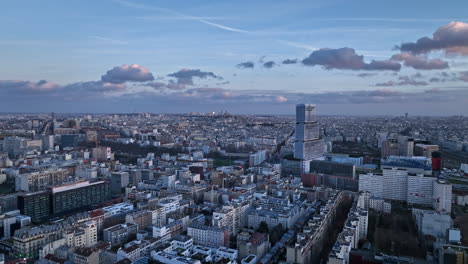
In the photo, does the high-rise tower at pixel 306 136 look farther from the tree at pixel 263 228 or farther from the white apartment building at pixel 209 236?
the white apartment building at pixel 209 236

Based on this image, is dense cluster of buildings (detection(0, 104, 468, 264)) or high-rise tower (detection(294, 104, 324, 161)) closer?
dense cluster of buildings (detection(0, 104, 468, 264))

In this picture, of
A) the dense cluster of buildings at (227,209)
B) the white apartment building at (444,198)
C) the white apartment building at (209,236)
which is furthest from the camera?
the white apartment building at (444,198)

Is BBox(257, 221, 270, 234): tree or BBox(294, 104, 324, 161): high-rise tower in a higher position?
BBox(294, 104, 324, 161): high-rise tower

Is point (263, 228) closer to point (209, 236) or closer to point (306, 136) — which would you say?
point (209, 236)

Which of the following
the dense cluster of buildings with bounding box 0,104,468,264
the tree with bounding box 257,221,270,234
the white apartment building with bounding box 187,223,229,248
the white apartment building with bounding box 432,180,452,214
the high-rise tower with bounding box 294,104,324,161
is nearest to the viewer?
the dense cluster of buildings with bounding box 0,104,468,264

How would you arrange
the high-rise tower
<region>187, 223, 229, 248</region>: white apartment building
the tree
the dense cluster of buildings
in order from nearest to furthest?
the dense cluster of buildings
<region>187, 223, 229, 248</region>: white apartment building
the tree
the high-rise tower

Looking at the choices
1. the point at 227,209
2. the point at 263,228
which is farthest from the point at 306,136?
the point at 263,228

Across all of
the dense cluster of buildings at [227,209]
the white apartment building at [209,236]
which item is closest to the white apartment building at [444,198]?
the dense cluster of buildings at [227,209]

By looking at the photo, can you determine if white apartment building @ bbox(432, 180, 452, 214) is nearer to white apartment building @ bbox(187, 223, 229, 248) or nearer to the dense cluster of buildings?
the dense cluster of buildings

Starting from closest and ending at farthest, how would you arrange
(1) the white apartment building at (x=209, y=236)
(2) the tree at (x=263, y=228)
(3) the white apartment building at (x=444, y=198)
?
(1) the white apartment building at (x=209, y=236) < (2) the tree at (x=263, y=228) < (3) the white apartment building at (x=444, y=198)

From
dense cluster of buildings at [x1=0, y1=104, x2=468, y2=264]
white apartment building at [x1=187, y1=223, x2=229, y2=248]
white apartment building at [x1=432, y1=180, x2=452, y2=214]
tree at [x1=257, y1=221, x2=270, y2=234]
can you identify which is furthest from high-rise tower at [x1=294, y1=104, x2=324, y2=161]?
white apartment building at [x1=187, y1=223, x2=229, y2=248]
